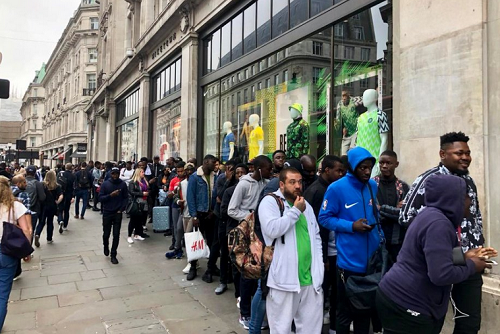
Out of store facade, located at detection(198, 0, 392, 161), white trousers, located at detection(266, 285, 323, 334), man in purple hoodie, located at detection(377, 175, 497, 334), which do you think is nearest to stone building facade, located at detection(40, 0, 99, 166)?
store facade, located at detection(198, 0, 392, 161)

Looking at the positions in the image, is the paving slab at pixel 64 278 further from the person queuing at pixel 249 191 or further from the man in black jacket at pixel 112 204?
the person queuing at pixel 249 191

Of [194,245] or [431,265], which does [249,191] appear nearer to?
[194,245]

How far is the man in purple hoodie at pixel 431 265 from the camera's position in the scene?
210cm

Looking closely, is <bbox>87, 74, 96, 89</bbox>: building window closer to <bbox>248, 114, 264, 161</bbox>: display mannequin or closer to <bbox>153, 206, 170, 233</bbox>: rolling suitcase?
<bbox>248, 114, 264, 161</bbox>: display mannequin

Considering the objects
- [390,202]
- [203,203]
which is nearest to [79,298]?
[203,203]

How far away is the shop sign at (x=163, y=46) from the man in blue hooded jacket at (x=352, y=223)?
1198 centimetres

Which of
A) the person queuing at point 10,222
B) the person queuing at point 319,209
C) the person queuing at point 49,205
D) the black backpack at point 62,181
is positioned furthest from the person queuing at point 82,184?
the person queuing at point 319,209

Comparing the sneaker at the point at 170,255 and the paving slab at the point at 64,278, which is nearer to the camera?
the paving slab at the point at 64,278

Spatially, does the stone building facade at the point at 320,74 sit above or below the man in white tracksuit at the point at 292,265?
above

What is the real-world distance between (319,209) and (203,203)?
107 inches

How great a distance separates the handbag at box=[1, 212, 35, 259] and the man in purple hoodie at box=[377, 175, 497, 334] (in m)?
3.74

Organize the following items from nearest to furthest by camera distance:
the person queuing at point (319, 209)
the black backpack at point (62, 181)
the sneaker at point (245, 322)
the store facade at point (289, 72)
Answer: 1. the person queuing at point (319, 209)
2. the sneaker at point (245, 322)
3. the store facade at point (289, 72)
4. the black backpack at point (62, 181)

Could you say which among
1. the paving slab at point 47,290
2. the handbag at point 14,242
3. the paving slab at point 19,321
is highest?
the handbag at point 14,242

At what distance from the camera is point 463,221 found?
3057 mm
